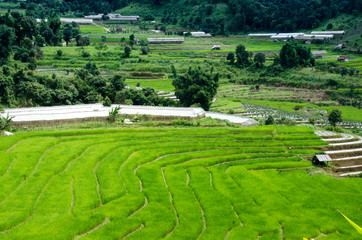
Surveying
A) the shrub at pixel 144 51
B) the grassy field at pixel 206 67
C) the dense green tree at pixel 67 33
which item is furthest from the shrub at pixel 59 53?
the shrub at pixel 144 51

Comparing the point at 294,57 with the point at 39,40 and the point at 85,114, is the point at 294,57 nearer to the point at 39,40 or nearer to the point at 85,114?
the point at 39,40

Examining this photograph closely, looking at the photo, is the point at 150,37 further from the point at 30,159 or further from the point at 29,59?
the point at 30,159

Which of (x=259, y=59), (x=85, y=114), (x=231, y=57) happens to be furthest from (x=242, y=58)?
(x=85, y=114)

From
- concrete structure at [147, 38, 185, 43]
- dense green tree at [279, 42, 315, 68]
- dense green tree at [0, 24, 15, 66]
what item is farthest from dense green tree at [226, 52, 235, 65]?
dense green tree at [0, 24, 15, 66]

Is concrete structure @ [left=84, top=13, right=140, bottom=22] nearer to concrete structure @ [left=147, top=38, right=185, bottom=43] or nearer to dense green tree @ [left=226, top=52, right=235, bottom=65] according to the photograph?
concrete structure @ [left=147, top=38, right=185, bottom=43]

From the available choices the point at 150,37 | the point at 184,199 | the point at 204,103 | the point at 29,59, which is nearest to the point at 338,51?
the point at 150,37

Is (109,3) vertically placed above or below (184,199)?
above

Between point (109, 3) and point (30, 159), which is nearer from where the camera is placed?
point (30, 159)
